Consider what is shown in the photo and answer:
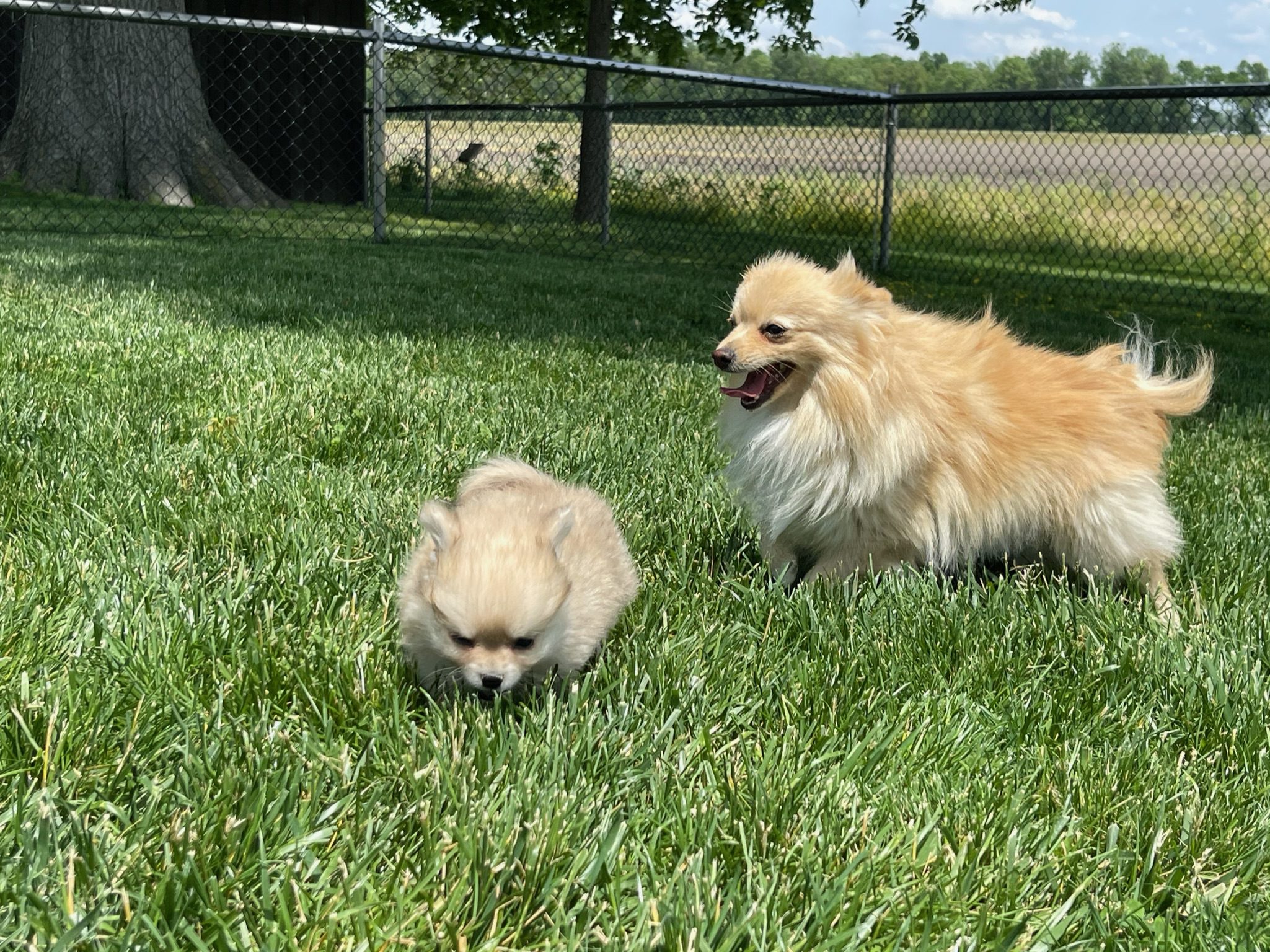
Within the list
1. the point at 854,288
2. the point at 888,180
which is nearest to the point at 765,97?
the point at 888,180

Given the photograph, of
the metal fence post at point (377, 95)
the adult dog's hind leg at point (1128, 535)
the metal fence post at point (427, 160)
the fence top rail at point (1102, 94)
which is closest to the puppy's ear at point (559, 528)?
the adult dog's hind leg at point (1128, 535)

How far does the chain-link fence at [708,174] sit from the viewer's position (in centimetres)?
1164

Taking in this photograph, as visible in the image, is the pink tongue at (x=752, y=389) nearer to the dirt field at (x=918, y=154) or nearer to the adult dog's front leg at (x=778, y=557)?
the adult dog's front leg at (x=778, y=557)

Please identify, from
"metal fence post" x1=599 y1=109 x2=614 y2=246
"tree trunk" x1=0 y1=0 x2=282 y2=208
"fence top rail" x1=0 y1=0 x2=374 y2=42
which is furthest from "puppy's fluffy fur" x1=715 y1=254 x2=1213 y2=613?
"tree trunk" x1=0 y1=0 x2=282 y2=208

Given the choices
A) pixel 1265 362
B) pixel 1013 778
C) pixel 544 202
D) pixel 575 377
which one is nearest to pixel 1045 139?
pixel 1265 362

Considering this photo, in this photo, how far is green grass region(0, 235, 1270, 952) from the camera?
1.50 m

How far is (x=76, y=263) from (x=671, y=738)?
745 centimetres

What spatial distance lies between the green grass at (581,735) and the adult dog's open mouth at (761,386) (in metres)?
0.47

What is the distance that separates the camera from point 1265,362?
311 inches

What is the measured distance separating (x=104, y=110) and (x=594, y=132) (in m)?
5.94

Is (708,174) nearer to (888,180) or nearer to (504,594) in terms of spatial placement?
(888,180)

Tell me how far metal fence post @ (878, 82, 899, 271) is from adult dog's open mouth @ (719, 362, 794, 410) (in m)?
9.49

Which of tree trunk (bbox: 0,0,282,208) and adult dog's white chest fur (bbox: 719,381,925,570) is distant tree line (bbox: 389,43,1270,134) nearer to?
tree trunk (bbox: 0,0,282,208)

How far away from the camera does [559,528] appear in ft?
7.45
